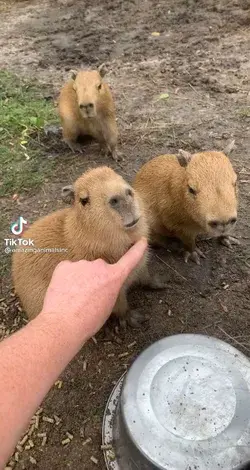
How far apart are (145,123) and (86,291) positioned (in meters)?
3.50

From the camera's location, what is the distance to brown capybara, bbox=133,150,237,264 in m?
3.14

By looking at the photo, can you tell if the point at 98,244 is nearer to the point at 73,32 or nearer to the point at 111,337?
the point at 111,337

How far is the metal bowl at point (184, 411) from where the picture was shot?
2.35 m

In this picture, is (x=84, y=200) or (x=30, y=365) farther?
(x=84, y=200)

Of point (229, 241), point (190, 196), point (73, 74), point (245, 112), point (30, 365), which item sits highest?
point (73, 74)

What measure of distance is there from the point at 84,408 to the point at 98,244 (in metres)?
1.01

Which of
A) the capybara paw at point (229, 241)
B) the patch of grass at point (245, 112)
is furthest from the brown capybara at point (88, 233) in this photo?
the patch of grass at point (245, 112)

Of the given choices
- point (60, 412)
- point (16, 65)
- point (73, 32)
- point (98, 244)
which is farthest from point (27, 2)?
point (60, 412)

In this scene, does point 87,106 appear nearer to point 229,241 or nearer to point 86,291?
point 229,241

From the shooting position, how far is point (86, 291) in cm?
221

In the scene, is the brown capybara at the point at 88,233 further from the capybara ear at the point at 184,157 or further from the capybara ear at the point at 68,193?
the capybara ear at the point at 184,157

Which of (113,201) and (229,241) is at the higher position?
(113,201)

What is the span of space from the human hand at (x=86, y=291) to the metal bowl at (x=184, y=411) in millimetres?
540

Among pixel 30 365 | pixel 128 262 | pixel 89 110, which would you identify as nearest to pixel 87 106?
pixel 89 110
